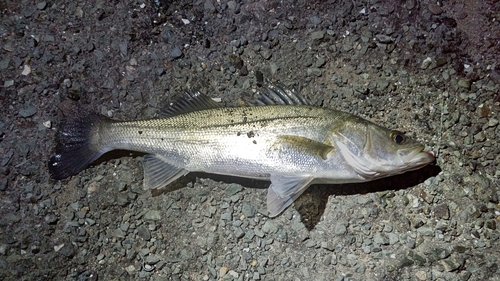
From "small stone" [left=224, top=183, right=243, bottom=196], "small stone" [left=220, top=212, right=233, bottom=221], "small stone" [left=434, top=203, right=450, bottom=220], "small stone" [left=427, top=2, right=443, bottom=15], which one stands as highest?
"small stone" [left=427, top=2, right=443, bottom=15]

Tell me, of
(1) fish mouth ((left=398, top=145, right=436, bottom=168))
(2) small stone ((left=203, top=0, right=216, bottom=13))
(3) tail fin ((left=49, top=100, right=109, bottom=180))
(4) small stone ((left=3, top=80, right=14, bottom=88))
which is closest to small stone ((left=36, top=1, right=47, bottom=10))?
(4) small stone ((left=3, top=80, right=14, bottom=88))

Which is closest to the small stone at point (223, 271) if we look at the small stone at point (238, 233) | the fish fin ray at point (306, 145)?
the small stone at point (238, 233)

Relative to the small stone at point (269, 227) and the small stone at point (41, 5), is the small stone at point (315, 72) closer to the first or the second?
the small stone at point (269, 227)

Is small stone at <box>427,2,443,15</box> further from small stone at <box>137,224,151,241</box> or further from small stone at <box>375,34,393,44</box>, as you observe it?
small stone at <box>137,224,151,241</box>

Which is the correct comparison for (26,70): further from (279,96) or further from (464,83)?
(464,83)

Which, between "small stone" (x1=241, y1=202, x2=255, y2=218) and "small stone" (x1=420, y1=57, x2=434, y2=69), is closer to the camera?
"small stone" (x1=241, y1=202, x2=255, y2=218)

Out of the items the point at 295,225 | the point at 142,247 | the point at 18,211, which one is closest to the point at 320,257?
the point at 295,225

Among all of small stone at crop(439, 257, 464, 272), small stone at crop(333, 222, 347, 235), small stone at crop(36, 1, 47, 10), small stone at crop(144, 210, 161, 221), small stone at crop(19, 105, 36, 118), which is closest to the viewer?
small stone at crop(439, 257, 464, 272)

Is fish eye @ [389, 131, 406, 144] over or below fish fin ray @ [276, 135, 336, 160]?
over

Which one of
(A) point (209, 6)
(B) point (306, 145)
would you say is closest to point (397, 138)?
(B) point (306, 145)
